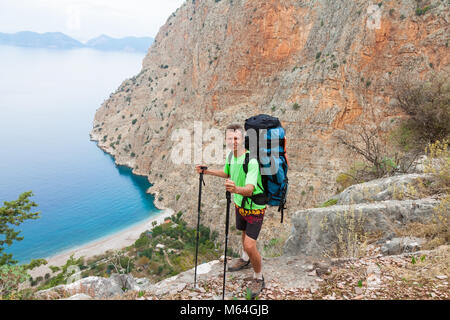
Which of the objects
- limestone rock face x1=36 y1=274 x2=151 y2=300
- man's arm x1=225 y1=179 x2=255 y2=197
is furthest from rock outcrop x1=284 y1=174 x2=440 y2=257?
limestone rock face x1=36 y1=274 x2=151 y2=300

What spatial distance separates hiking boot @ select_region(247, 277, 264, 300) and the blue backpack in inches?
42.8

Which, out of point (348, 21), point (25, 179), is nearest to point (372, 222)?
point (348, 21)

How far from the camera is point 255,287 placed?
328 centimetres

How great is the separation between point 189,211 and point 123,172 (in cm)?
2775

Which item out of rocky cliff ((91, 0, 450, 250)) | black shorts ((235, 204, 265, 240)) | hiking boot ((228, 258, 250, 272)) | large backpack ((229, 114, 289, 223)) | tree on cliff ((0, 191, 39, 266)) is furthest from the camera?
rocky cliff ((91, 0, 450, 250))

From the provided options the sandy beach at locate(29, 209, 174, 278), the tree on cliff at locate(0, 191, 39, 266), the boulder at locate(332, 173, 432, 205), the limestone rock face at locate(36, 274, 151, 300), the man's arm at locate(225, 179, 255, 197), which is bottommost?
the sandy beach at locate(29, 209, 174, 278)

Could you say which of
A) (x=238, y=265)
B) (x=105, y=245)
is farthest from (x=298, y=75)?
(x=105, y=245)

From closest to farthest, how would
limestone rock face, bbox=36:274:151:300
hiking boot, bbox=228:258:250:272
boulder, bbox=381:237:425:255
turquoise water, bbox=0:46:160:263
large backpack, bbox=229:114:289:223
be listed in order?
large backpack, bbox=229:114:289:223 → boulder, bbox=381:237:425:255 → limestone rock face, bbox=36:274:151:300 → hiking boot, bbox=228:258:250:272 → turquoise water, bbox=0:46:160:263

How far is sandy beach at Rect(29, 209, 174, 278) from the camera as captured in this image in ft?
97.5

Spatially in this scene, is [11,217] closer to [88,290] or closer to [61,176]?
[88,290]

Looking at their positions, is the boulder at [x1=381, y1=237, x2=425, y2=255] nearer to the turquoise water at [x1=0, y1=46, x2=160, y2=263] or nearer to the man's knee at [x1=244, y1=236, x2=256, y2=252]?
the man's knee at [x1=244, y1=236, x2=256, y2=252]

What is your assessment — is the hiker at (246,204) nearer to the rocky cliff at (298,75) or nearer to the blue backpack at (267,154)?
the blue backpack at (267,154)

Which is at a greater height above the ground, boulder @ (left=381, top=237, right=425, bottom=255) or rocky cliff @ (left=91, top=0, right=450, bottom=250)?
rocky cliff @ (left=91, top=0, right=450, bottom=250)

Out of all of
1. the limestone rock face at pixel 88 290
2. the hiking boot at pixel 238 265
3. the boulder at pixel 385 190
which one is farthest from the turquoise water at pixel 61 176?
the boulder at pixel 385 190
